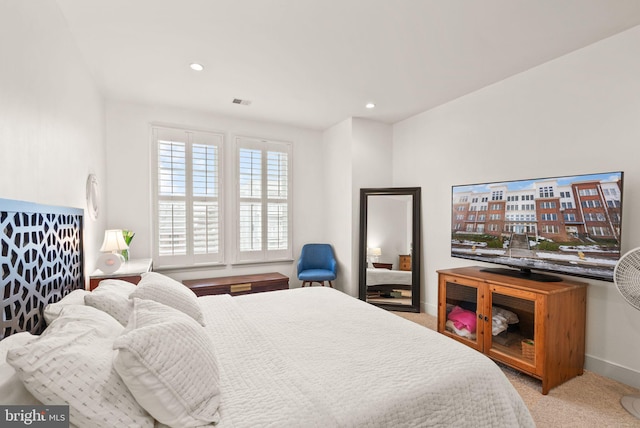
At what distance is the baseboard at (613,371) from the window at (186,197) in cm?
398

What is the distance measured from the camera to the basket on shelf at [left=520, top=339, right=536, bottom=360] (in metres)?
2.29

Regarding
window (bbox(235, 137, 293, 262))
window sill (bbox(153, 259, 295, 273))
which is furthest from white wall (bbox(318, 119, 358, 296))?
window sill (bbox(153, 259, 295, 273))

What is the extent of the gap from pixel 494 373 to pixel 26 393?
177 cm

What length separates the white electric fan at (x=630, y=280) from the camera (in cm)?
194

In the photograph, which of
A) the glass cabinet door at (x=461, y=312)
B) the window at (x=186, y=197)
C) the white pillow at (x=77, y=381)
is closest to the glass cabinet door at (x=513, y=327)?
the glass cabinet door at (x=461, y=312)

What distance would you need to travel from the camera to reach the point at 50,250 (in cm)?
165

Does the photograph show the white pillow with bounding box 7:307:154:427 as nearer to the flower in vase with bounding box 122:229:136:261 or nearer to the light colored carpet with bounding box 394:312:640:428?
the light colored carpet with bounding box 394:312:640:428

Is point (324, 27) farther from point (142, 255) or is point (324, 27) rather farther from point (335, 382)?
point (142, 255)

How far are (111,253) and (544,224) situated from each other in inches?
150

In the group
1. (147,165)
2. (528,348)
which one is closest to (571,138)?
(528,348)

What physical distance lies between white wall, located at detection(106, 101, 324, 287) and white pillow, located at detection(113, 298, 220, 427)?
3048 millimetres

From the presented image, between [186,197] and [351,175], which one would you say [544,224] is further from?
[186,197]

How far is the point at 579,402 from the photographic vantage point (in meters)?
2.07

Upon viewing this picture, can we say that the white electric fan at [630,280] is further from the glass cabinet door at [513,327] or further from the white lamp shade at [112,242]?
the white lamp shade at [112,242]
